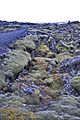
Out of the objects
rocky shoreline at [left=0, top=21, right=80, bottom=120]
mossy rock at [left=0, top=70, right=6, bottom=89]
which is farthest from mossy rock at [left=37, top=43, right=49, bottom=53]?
mossy rock at [left=0, top=70, right=6, bottom=89]

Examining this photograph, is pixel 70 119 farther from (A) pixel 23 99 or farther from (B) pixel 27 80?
(B) pixel 27 80

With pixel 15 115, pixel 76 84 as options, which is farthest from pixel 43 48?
pixel 15 115

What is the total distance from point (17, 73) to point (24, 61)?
392cm

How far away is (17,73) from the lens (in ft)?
87.1

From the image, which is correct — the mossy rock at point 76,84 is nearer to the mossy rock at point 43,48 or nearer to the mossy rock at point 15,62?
the mossy rock at point 15,62

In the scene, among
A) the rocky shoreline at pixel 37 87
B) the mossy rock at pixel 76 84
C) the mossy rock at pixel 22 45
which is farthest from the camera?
the mossy rock at pixel 22 45

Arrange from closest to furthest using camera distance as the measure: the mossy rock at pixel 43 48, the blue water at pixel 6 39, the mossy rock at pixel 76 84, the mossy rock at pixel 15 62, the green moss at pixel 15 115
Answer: the green moss at pixel 15 115 < the mossy rock at pixel 76 84 < the mossy rock at pixel 15 62 < the blue water at pixel 6 39 < the mossy rock at pixel 43 48

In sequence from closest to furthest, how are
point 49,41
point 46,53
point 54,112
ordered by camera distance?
point 54,112
point 46,53
point 49,41

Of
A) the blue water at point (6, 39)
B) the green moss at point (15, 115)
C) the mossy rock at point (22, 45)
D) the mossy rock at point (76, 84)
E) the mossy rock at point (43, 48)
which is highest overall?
the blue water at point (6, 39)

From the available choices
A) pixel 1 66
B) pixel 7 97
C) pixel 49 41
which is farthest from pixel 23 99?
pixel 49 41

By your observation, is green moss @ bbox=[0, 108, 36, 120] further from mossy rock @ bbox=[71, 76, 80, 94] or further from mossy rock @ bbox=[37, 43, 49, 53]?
mossy rock @ bbox=[37, 43, 49, 53]

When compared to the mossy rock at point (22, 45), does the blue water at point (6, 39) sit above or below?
above

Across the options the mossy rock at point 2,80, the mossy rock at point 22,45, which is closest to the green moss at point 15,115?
the mossy rock at point 2,80

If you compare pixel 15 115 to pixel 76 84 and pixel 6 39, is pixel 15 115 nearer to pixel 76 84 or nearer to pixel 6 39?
pixel 76 84
